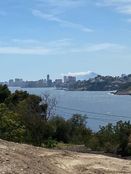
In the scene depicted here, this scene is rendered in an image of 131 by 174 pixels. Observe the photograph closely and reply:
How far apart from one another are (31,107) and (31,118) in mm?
9349

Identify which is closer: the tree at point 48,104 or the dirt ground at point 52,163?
the dirt ground at point 52,163

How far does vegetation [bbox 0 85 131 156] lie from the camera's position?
2990 centimetres

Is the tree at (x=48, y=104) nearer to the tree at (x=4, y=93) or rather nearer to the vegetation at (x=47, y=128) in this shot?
the vegetation at (x=47, y=128)

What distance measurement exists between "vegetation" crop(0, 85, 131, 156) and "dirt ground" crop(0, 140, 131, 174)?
10093 mm

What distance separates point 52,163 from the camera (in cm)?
1521

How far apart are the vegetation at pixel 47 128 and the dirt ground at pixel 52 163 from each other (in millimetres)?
10093

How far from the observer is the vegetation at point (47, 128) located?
98.1ft

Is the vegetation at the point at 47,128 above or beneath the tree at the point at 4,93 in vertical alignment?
beneath

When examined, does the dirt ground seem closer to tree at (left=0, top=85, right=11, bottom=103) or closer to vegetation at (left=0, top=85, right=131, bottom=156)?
vegetation at (left=0, top=85, right=131, bottom=156)

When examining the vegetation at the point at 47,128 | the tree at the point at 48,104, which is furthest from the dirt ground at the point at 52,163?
the tree at the point at 48,104

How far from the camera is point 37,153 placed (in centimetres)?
1625

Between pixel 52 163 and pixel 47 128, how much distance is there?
34.3 m

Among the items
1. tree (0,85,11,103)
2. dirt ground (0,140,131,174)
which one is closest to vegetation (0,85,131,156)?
tree (0,85,11,103)

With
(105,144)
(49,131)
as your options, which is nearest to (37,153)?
(105,144)
